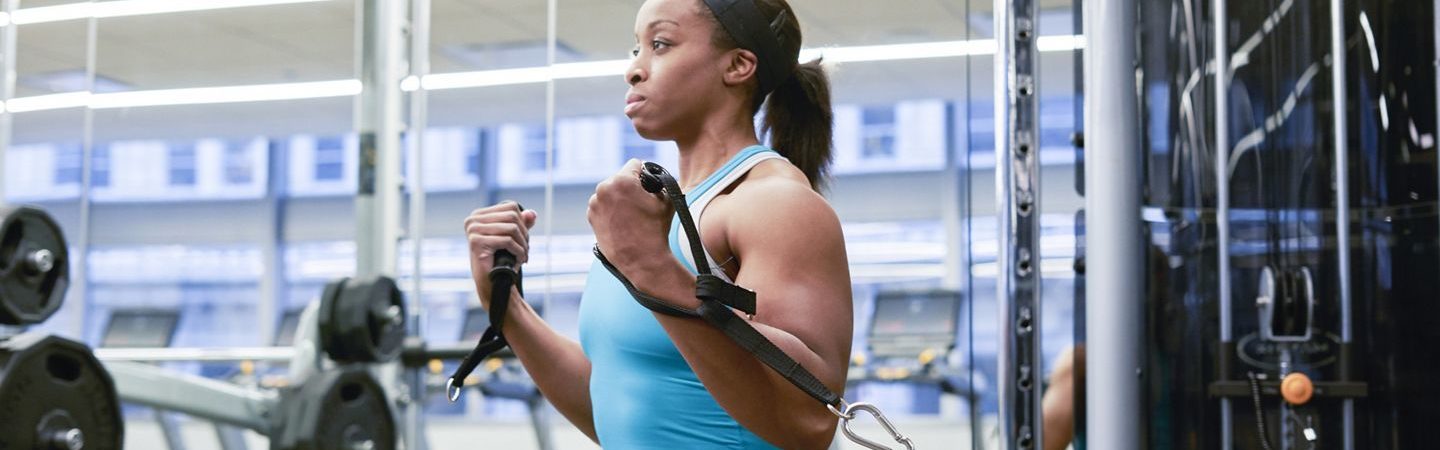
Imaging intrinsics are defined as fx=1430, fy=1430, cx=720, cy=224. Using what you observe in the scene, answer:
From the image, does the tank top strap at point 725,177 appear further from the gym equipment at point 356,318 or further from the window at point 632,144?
the window at point 632,144

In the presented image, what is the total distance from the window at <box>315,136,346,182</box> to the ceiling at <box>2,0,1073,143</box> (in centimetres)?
44

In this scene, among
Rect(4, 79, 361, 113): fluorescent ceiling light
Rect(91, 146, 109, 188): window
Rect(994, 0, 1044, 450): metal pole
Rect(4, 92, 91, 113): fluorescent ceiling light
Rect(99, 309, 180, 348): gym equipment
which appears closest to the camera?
Rect(994, 0, 1044, 450): metal pole

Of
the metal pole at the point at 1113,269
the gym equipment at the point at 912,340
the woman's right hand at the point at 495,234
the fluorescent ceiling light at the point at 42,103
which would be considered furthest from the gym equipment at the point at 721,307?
the fluorescent ceiling light at the point at 42,103

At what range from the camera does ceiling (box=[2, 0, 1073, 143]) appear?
248 inches

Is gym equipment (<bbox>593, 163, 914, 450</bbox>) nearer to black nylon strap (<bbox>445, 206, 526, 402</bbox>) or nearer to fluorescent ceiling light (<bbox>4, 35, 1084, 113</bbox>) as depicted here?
black nylon strap (<bbox>445, 206, 526, 402</bbox>)

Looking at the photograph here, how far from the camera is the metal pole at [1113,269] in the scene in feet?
6.42

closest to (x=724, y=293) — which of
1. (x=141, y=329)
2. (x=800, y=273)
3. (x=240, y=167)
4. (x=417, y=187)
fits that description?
(x=800, y=273)

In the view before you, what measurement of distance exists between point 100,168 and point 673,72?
24.9ft

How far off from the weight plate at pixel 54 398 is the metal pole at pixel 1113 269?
266 cm

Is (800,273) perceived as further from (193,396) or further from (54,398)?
(193,396)

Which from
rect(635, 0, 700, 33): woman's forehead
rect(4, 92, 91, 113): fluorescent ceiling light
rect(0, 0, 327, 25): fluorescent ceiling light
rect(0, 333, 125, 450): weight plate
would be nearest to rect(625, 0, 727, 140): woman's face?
rect(635, 0, 700, 33): woman's forehead

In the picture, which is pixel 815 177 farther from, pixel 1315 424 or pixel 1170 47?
pixel 1315 424

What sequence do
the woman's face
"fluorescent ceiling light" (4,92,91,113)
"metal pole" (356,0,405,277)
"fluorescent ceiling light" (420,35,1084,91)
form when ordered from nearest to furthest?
the woman's face < "metal pole" (356,0,405,277) < "fluorescent ceiling light" (420,35,1084,91) < "fluorescent ceiling light" (4,92,91,113)

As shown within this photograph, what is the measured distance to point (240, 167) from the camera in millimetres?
8242
